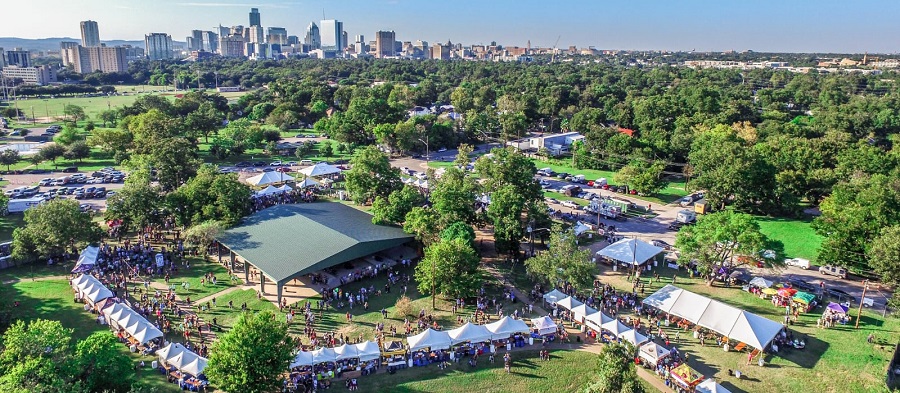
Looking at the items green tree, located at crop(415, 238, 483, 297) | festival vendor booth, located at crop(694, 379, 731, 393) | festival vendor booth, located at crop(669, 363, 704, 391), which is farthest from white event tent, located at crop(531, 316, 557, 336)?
festival vendor booth, located at crop(694, 379, 731, 393)

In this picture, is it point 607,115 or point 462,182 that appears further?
point 607,115

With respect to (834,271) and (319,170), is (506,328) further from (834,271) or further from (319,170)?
(319,170)

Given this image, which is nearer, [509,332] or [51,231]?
[509,332]

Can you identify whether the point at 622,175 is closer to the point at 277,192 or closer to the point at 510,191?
the point at 510,191

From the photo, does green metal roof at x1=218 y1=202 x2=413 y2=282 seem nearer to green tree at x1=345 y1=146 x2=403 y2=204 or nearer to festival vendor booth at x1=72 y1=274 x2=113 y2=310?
green tree at x1=345 y1=146 x2=403 y2=204

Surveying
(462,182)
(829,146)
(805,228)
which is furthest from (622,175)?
(829,146)

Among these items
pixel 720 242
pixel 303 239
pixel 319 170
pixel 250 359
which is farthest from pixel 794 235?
pixel 319 170
